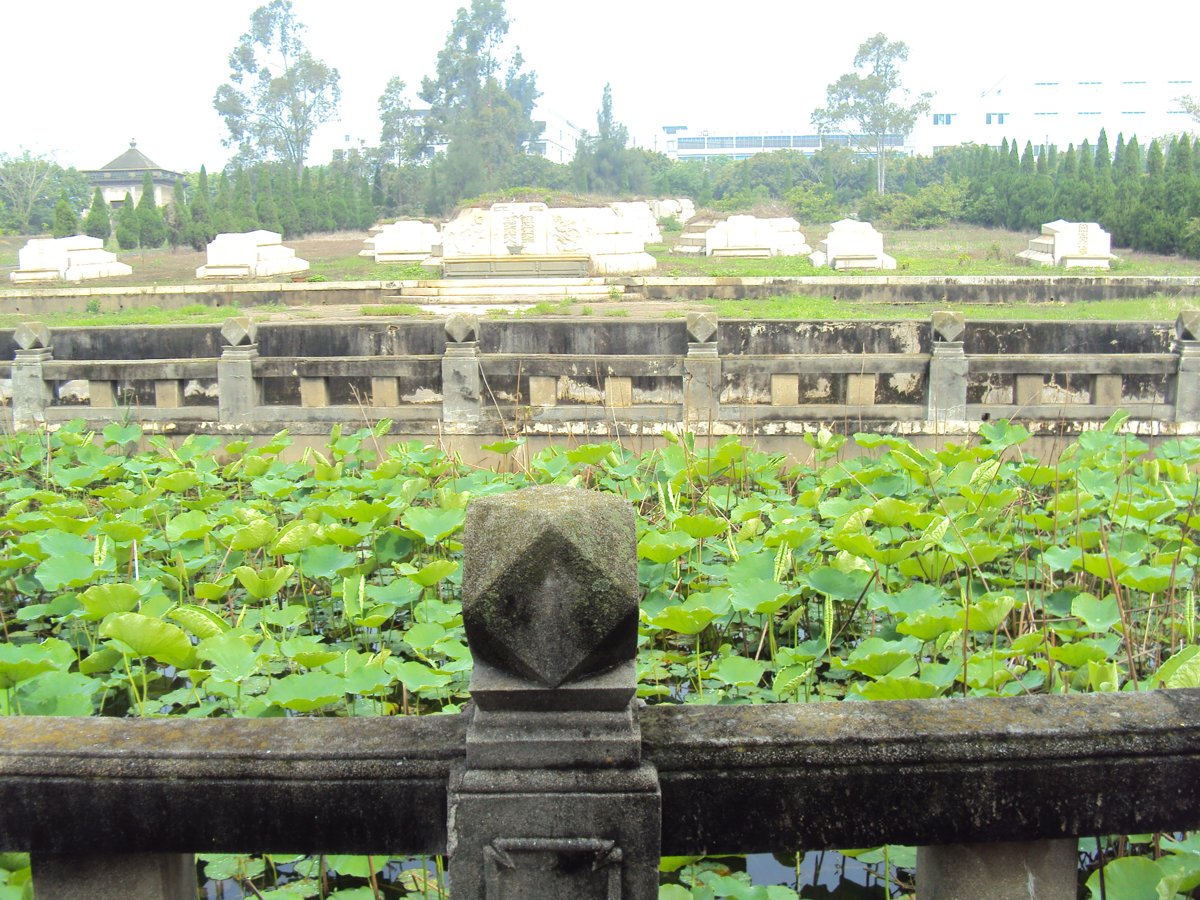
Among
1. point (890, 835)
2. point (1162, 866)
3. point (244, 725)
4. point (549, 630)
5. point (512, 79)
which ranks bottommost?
point (1162, 866)

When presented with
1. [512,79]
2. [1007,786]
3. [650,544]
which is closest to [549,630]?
[1007,786]

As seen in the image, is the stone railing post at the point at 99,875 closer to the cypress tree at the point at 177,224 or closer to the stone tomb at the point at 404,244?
the stone tomb at the point at 404,244

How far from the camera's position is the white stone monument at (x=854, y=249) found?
24.3m

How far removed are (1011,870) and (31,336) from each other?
8.12 metres

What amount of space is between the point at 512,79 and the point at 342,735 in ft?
195

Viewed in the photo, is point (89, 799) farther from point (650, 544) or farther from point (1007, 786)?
point (650, 544)

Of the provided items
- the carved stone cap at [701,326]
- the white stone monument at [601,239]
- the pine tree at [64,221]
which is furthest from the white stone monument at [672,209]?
the carved stone cap at [701,326]

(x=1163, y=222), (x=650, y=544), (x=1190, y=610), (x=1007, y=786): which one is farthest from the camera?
(x=1163, y=222)

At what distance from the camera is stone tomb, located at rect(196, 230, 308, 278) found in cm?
2466

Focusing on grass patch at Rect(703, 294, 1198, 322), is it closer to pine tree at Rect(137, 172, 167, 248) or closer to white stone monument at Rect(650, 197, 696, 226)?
pine tree at Rect(137, 172, 167, 248)

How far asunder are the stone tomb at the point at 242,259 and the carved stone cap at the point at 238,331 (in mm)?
17124

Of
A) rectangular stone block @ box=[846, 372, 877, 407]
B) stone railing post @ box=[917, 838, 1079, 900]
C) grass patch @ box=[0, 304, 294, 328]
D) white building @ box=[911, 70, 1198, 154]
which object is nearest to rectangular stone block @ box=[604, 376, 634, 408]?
rectangular stone block @ box=[846, 372, 877, 407]

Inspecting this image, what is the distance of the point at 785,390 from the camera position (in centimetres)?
810

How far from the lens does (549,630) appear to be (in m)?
1.74
